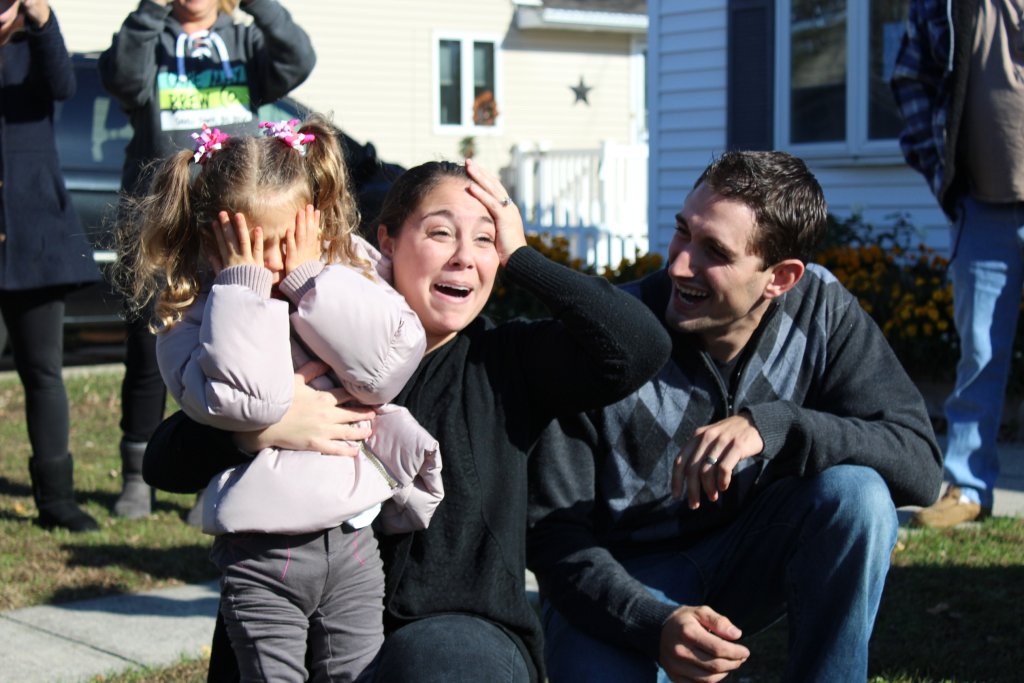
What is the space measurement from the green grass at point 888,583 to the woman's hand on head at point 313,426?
1529 millimetres

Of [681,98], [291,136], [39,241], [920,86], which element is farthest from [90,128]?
[291,136]

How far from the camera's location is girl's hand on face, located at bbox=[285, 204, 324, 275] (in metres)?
2.65

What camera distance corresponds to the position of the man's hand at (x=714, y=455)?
2.73 meters

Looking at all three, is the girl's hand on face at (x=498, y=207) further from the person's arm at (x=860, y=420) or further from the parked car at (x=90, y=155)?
the parked car at (x=90, y=155)

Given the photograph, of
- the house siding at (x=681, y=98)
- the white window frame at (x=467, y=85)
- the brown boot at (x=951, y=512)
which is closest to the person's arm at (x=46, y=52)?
the brown boot at (x=951, y=512)

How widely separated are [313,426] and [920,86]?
369 cm

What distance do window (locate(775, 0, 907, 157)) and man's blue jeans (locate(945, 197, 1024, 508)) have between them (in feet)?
16.0

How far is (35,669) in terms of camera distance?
3.94 m

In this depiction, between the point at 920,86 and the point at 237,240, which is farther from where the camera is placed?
the point at 920,86

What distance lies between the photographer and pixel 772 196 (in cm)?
305

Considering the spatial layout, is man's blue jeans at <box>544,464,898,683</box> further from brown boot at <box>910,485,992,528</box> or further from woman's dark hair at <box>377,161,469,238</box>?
brown boot at <box>910,485,992,528</box>

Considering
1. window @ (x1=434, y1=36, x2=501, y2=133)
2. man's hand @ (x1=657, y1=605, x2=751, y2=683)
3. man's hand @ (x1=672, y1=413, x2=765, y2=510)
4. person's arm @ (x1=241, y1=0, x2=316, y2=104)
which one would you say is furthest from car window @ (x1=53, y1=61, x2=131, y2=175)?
window @ (x1=434, y1=36, x2=501, y2=133)

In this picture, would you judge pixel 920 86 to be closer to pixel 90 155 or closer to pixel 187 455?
pixel 187 455

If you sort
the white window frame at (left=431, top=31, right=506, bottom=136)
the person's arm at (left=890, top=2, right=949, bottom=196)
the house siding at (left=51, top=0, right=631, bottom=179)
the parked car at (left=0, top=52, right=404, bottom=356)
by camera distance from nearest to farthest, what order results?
the person's arm at (left=890, top=2, right=949, bottom=196) → the parked car at (left=0, top=52, right=404, bottom=356) → the house siding at (left=51, top=0, right=631, bottom=179) → the white window frame at (left=431, top=31, right=506, bottom=136)
